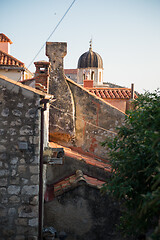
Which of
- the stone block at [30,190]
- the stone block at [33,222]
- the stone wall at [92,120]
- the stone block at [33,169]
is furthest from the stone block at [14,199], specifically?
the stone wall at [92,120]

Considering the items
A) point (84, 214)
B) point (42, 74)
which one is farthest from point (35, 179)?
point (42, 74)

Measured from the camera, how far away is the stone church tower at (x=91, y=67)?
49188 mm

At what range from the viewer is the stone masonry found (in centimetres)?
621

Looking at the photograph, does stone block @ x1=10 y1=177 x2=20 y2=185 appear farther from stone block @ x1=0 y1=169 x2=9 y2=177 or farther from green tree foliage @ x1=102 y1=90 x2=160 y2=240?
green tree foliage @ x1=102 y1=90 x2=160 y2=240

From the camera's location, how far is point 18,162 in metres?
6.23

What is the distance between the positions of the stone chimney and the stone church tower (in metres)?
37.6

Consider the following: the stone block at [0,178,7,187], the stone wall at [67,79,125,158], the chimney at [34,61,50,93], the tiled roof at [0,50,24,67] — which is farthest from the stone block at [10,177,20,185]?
the tiled roof at [0,50,24,67]

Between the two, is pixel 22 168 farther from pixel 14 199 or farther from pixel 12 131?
pixel 12 131

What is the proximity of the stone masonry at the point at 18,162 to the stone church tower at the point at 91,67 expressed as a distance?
42.9 m

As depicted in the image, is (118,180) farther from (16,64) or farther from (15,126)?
(16,64)

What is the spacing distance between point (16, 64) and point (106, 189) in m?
10.9

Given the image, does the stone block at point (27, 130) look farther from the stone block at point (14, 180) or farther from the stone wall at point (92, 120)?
the stone wall at point (92, 120)

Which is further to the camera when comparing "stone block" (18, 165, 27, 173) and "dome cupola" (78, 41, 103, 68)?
"dome cupola" (78, 41, 103, 68)

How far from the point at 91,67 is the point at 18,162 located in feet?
146
